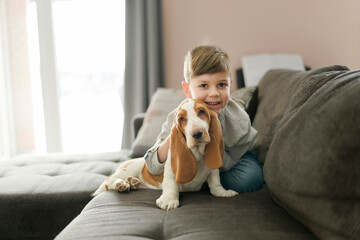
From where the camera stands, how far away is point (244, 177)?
1145 mm

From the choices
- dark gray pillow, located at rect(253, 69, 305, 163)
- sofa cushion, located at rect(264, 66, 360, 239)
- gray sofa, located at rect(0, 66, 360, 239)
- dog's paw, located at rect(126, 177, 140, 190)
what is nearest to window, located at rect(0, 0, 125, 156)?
dark gray pillow, located at rect(253, 69, 305, 163)

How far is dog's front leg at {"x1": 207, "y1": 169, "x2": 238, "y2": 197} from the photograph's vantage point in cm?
108

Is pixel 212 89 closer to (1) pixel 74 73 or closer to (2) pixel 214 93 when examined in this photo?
(2) pixel 214 93

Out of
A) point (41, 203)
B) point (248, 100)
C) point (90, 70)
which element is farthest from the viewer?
point (90, 70)

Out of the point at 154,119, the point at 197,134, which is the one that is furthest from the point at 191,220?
the point at 154,119

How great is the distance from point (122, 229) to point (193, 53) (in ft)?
2.16

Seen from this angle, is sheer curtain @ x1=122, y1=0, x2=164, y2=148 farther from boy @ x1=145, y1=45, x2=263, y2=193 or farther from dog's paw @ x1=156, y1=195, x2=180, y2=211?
dog's paw @ x1=156, y1=195, x2=180, y2=211

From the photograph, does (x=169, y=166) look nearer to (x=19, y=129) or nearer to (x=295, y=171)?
(x=295, y=171)

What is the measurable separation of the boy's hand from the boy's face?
20cm

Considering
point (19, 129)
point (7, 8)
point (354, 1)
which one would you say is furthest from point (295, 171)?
point (7, 8)

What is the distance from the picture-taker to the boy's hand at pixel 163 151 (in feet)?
3.74

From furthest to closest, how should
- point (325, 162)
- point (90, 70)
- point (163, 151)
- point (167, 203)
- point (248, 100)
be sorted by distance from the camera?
point (90, 70), point (248, 100), point (163, 151), point (167, 203), point (325, 162)

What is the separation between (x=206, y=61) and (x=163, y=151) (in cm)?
36

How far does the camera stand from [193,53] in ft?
3.74
